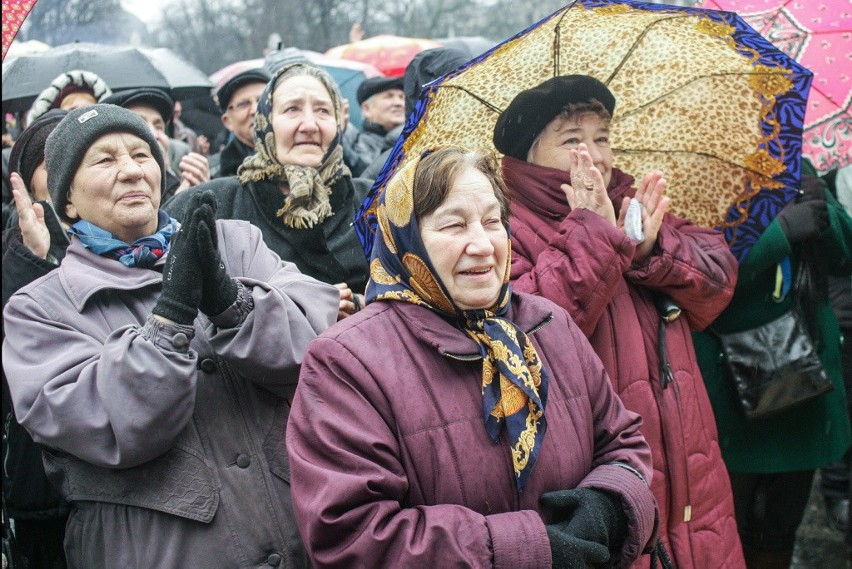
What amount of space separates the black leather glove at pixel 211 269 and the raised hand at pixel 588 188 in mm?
1183

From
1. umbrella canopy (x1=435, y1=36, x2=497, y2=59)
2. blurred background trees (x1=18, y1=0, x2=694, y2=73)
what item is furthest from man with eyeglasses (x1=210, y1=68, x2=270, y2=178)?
blurred background trees (x1=18, y1=0, x2=694, y2=73)

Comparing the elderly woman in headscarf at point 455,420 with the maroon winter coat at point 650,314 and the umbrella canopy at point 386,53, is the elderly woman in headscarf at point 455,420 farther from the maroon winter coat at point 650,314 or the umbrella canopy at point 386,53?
the umbrella canopy at point 386,53

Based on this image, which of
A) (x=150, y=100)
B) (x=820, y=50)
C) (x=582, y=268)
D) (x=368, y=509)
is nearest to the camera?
(x=368, y=509)

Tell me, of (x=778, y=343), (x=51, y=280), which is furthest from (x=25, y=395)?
(x=778, y=343)

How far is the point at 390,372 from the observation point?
7.54 feet

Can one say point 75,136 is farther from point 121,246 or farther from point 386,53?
point 386,53

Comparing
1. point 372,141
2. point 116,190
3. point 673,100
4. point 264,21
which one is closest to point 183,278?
point 116,190

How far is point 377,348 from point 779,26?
8.91 ft

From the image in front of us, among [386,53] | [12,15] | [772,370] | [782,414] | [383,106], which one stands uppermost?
[12,15]

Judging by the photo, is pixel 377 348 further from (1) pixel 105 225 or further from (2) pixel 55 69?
(2) pixel 55 69

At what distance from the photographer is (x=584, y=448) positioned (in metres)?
2.47

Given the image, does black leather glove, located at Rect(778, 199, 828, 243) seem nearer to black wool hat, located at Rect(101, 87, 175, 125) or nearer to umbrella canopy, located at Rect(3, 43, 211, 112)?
black wool hat, located at Rect(101, 87, 175, 125)

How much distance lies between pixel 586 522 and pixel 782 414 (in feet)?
7.85

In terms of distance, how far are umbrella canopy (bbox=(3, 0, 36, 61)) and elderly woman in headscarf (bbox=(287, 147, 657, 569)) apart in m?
1.17
